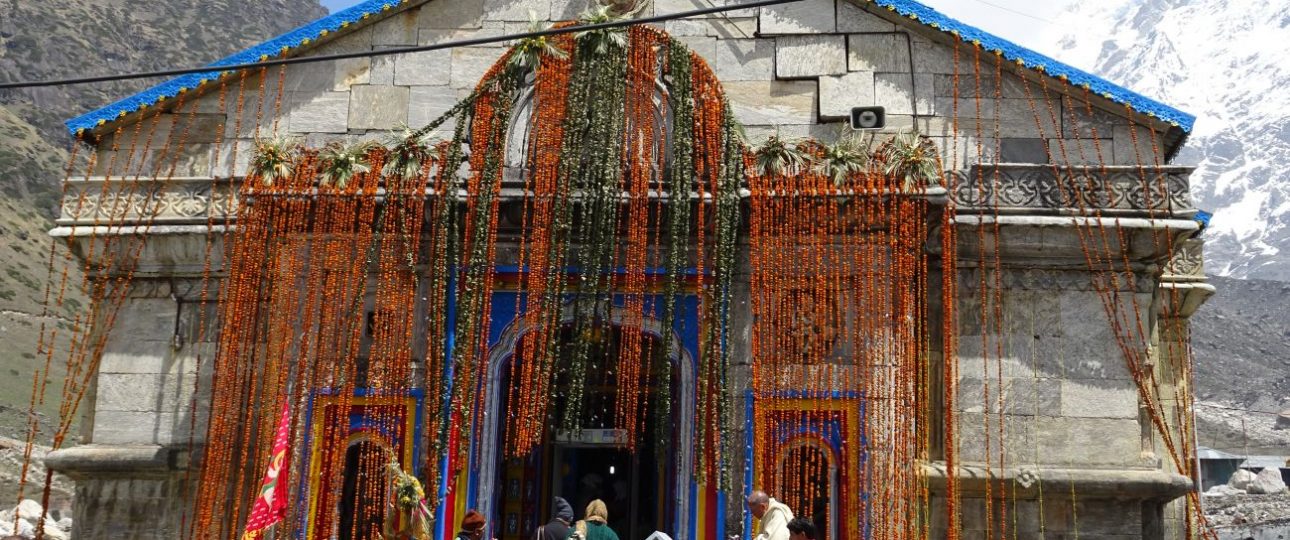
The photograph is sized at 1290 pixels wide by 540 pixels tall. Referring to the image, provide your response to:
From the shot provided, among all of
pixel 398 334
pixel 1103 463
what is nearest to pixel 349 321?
pixel 398 334

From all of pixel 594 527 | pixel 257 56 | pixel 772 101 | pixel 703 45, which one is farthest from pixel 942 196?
pixel 257 56

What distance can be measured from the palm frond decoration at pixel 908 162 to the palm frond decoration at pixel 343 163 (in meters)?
5.67

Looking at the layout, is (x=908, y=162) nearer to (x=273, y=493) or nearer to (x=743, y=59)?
(x=743, y=59)

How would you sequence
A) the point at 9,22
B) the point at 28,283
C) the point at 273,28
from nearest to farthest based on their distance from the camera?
the point at 28,283 → the point at 9,22 → the point at 273,28

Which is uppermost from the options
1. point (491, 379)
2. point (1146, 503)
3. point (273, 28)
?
point (273, 28)

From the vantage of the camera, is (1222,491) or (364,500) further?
(1222,491)

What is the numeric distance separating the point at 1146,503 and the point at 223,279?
10560 millimetres

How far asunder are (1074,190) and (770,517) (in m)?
5.48

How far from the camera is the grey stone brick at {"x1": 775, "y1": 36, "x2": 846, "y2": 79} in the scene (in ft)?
44.1

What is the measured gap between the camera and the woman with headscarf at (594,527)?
30.9 ft

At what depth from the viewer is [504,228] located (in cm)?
1287

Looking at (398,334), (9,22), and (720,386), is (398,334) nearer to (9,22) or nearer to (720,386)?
(720,386)

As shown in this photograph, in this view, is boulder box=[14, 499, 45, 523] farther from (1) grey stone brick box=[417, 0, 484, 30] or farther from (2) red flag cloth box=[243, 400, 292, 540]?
(1) grey stone brick box=[417, 0, 484, 30]

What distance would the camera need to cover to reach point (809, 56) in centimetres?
1348
